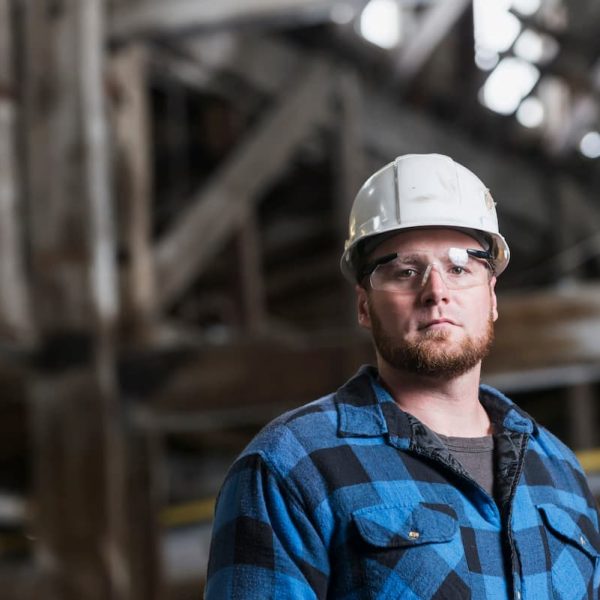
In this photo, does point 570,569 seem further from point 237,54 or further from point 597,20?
point 597,20

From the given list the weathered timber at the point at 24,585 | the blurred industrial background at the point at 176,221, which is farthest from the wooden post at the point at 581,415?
the weathered timber at the point at 24,585

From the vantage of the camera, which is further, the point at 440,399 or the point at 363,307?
the point at 363,307

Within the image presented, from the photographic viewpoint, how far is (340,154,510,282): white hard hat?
176 cm

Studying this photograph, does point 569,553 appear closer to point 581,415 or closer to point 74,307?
point 74,307

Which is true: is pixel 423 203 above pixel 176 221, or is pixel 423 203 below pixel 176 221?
below

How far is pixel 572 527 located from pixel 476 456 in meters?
0.21

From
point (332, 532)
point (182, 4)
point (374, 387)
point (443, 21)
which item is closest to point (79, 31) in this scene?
point (182, 4)

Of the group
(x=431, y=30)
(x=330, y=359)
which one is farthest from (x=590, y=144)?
(x=330, y=359)

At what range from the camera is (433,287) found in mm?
1658

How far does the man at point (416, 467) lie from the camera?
150cm

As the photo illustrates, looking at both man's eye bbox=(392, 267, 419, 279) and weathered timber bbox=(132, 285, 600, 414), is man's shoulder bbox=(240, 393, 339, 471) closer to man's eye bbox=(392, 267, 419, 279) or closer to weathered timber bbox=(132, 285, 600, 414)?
man's eye bbox=(392, 267, 419, 279)

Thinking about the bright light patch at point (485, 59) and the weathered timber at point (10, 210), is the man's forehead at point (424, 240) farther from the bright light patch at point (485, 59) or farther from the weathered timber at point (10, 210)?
the bright light patch at point (485, 59)

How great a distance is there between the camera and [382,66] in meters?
5.61

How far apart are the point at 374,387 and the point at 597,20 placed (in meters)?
4.23
